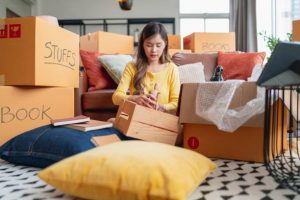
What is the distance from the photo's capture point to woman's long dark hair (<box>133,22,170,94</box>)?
1.57 metres

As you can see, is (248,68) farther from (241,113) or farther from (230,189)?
(230,189)

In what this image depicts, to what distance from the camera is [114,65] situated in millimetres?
2045

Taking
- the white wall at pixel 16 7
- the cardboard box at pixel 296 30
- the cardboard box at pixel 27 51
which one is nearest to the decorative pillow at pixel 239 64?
the cardboard box at pixel 296 30

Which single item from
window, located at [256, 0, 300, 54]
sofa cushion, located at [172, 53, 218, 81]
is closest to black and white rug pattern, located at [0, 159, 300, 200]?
sofa cushion, located at [172, 53, 218, 81]

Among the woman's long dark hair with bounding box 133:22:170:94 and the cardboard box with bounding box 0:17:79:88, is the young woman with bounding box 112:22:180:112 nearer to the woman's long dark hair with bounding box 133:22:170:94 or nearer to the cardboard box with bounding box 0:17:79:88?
the woman's long dark hair with bounding box 133:22:170:94

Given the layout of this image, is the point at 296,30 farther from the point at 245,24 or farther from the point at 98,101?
the point at 245,24

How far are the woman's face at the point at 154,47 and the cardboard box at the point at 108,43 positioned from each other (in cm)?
124

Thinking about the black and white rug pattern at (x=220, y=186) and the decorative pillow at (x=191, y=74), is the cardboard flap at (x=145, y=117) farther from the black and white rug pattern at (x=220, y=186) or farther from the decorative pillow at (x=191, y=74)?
the decorative pillow at (x=191, y=74)

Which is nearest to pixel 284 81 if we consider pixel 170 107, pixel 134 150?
pixel 134 150

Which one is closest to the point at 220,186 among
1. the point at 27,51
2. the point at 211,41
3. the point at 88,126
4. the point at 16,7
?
the point at 88,126

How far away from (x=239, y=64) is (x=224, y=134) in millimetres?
995

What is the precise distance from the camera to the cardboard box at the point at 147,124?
1.24 metres

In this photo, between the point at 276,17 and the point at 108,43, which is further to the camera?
the point at 276,17

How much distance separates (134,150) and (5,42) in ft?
3.13
